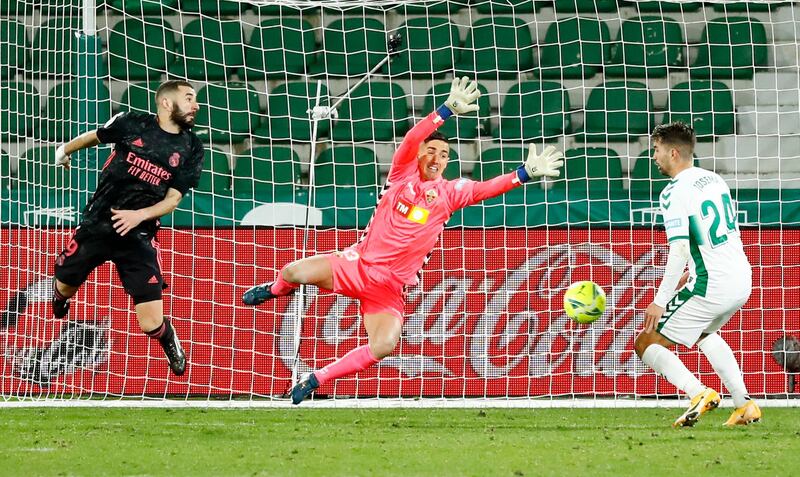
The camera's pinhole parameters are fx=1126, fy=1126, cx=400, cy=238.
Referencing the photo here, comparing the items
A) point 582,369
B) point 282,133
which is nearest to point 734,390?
point 582,369

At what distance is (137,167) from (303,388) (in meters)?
1.86

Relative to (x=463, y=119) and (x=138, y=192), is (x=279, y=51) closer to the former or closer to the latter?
(x=463, y=119)

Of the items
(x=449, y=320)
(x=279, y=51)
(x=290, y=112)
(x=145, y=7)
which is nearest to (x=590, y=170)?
(x=449, y=320)

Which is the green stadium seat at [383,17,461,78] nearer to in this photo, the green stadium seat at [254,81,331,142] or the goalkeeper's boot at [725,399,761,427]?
the green stadium seat at [254,81,331,142]

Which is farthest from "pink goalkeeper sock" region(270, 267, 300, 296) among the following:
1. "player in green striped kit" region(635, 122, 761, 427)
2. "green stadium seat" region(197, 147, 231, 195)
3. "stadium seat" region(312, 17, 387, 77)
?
"stadium seat" region(312, 17, 387, 77)

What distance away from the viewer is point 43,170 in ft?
36.9

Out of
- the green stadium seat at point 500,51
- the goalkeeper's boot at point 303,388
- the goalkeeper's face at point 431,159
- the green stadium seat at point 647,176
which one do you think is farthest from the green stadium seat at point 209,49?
the goalkeeper's boot at point 303,388

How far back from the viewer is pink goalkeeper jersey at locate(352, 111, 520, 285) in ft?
24.6

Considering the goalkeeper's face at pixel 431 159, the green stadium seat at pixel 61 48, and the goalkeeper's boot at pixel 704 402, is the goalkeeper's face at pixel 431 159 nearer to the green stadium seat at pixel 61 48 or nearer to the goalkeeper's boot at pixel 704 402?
the goalkeeper's boot at pixel 704 402

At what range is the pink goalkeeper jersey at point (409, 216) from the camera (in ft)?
24.6

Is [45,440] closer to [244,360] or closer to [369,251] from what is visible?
[369,251]

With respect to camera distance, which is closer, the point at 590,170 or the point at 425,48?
the point at 590,170

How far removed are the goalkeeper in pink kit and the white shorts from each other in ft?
3.96

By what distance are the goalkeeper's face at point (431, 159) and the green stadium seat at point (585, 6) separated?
5.83m
